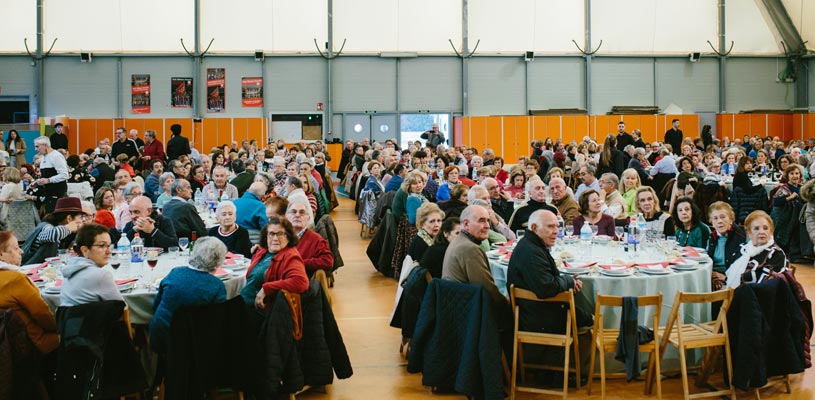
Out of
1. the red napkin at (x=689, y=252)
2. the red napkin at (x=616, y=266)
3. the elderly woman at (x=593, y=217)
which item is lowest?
the red napkin at (x=616, y=266)

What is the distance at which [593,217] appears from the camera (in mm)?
7016

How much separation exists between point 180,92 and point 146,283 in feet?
55.6

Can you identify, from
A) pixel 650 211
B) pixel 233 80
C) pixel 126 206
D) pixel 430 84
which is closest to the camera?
pixel 650 211

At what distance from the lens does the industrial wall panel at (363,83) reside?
21.5 m

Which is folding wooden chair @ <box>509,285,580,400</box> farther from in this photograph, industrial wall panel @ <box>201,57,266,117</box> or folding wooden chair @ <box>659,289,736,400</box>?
industrial wall panel @ <box>201,57,266,117</box>

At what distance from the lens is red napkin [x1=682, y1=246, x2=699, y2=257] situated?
19.6ft

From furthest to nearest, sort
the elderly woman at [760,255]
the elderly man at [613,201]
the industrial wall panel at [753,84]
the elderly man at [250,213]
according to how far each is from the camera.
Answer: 1. the industrial wall panel at [753,84]
2. the elderly man at [613,201]
3. the elderly man at [250,213]
4. the elderly woman at [760,255]

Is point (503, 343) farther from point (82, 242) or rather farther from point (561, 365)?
point (82, 242)

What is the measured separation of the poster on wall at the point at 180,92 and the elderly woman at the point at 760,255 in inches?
711

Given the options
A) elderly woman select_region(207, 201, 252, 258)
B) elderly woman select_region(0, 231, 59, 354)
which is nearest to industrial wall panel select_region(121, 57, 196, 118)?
elderly woman select_region(207, 201, 252, 258)

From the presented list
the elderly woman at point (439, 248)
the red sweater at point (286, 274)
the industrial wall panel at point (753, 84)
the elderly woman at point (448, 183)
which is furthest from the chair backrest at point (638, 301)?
the industrial wall panel at point (753, 84)

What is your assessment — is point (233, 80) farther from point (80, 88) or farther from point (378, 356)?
point (378, 356)

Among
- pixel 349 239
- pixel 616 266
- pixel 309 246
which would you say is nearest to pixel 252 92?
pixel 349 239

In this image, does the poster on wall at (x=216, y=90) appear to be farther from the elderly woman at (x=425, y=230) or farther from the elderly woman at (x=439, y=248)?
the elderly woman at (x=439, y=248)
